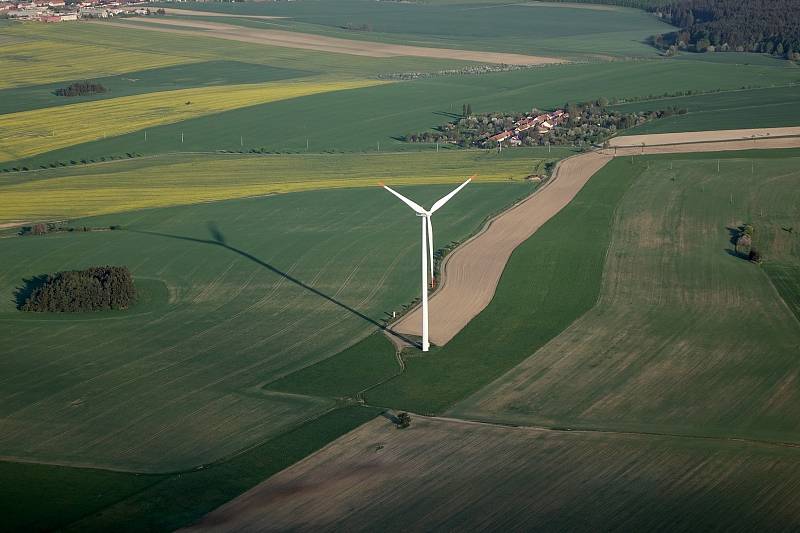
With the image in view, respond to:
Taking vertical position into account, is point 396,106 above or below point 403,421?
above

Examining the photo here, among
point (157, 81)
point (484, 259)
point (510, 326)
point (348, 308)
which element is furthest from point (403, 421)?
point (157, 81)

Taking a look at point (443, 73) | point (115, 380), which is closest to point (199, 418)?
point (115, 380)

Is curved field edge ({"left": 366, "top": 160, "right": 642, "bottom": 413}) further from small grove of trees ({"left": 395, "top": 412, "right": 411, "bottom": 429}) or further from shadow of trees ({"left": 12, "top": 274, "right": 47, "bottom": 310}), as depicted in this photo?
shadow of trees ({"left": 12, "top": 274, "right": 47, "bottom": 310})

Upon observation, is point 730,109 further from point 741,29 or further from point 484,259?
point 484,259

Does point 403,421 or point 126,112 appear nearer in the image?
point 403,421

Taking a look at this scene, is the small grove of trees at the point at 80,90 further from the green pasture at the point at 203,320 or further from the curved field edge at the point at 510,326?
the curved field edge at the point at 510,326

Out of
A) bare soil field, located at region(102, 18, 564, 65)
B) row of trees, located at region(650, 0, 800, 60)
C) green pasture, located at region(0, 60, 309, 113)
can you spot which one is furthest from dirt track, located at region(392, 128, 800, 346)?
green pasture, located at region(0, 60, 309, 113)
